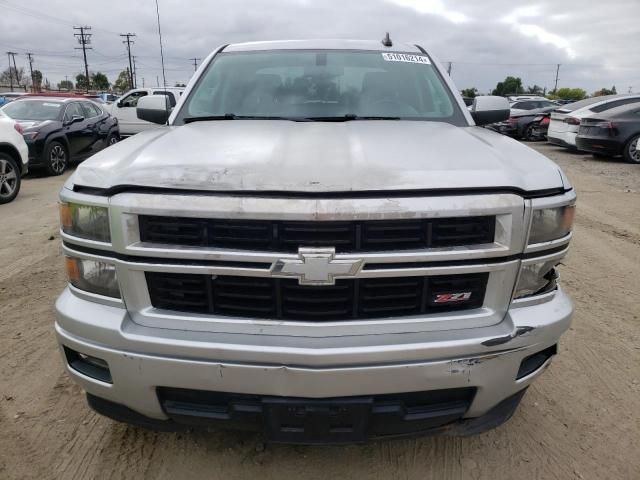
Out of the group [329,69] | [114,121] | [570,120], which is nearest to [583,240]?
[329,69]

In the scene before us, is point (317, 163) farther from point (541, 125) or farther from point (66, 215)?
point (541, 125)

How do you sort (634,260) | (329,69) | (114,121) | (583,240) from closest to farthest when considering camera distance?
1. (329,69)
2. (634,260)
3. (583,240)
4. (114,121)

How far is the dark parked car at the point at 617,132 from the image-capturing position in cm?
1172

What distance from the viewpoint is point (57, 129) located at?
1038 cm

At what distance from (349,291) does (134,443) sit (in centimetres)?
140

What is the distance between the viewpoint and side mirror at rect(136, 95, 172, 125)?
340 cm

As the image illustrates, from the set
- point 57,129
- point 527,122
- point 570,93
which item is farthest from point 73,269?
point 570,93

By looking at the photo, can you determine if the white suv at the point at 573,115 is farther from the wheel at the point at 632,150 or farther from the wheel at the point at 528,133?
the wheel at the point at 528,133

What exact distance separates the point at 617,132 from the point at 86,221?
1299 cm

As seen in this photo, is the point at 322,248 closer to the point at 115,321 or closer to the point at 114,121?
the point at 115,321

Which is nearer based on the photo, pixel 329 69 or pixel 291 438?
pixel 291 438

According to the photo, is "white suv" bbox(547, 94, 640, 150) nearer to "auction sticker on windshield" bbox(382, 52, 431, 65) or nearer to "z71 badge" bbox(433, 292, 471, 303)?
"auction sticker on windshield" bbox(382, 52, 431, 65)

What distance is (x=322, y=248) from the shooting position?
1732 millimetres

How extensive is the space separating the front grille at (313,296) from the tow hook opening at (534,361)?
33 cm
